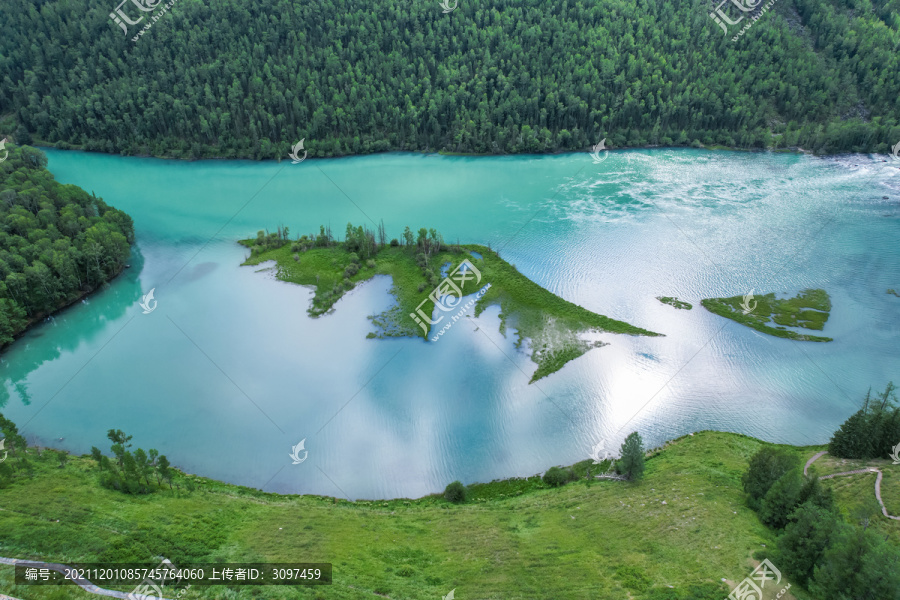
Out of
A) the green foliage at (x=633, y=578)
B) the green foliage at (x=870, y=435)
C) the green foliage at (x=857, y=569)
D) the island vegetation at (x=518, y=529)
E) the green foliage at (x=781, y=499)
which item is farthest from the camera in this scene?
the green foliage at (x=870, y=435)

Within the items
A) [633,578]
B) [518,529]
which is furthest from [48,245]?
[633,578]

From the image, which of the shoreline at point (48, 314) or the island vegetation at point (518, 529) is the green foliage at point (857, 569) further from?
the shoreline at point (48, 314)

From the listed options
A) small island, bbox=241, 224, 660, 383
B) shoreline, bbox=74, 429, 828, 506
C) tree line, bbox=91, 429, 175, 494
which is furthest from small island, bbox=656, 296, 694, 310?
tree line, bbox=91, 429, 175, 494

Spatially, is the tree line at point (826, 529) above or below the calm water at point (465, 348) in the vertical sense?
above

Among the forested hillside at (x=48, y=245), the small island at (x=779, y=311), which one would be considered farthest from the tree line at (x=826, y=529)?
the forested hillside at (x=48, y=245)

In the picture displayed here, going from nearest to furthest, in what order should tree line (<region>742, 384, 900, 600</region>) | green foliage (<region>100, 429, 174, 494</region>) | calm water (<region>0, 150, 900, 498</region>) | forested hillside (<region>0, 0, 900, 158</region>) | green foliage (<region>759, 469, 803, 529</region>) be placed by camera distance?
tree line (<region>742, 384, 900, 600</region>) → green foliage (<region>759, 469, 803, 529</region>) → green foliage (<region>100, 429, 174, 494</region>) → calm water (<region>0, 150, 900, 498</region>) → forested hillside (<region>0, 0, 900, 158</region>)

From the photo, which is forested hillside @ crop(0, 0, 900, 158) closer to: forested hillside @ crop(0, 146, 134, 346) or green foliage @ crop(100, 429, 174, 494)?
forested hillside @ crop(0, 146, 134, 346)

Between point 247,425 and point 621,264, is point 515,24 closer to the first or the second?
point 621,264
